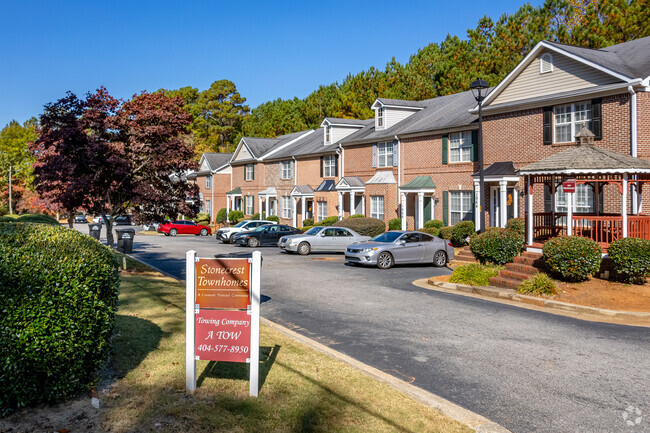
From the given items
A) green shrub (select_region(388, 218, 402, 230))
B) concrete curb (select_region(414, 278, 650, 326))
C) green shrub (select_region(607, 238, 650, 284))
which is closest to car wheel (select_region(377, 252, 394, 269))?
concrete curb (select_region(414, 278, 650, 326))

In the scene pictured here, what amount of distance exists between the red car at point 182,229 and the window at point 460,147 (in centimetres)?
2447

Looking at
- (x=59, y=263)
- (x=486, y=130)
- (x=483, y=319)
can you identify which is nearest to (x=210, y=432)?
(x=59, y=263)

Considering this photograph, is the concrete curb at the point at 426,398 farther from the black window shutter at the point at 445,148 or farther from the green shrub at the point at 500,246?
the black window shutter at the point at 445,148

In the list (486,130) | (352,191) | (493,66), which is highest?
(493,66)

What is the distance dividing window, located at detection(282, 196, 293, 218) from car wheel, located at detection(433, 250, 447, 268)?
25160 mm

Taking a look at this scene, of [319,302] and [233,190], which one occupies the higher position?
[233,190]

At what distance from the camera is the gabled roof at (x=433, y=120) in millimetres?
29081

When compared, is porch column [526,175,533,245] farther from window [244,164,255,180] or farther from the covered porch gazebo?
window [244,164,255,180]

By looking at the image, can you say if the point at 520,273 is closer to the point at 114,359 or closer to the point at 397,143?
the point at 114,359

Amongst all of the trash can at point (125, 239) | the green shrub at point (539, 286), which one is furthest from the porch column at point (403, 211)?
the green shrub at point (539, 286)

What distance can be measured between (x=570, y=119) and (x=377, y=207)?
576 inches

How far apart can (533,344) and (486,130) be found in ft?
61.4

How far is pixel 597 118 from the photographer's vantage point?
69.3 feet

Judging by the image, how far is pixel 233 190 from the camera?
54938mm
